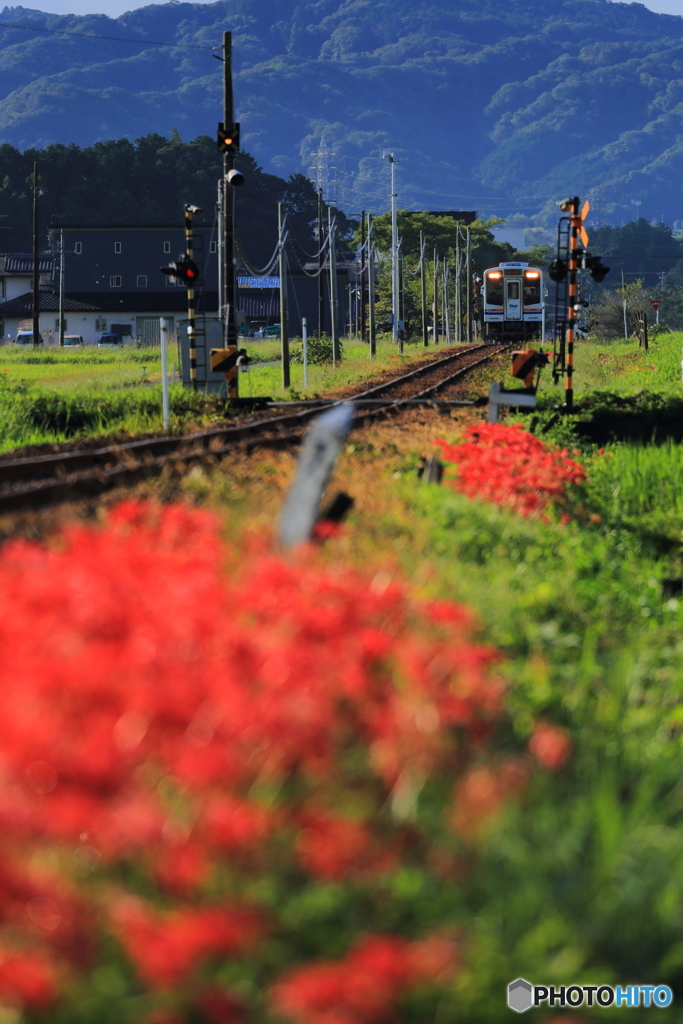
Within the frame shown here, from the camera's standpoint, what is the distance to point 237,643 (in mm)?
3605

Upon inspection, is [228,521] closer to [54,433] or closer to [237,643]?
[237,643]

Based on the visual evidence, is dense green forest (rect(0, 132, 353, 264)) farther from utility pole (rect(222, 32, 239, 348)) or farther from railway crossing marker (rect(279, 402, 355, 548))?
railway crossing marker (rect(279, 402, 355, 548))

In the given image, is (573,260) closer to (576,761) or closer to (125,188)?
(576,761)

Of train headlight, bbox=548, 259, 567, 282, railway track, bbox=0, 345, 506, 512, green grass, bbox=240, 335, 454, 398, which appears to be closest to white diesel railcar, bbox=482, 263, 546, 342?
green grass, bbox=240, 335, 454, 398

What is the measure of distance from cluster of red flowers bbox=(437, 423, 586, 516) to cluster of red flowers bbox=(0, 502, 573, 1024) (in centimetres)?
484

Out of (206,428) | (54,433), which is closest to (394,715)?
(206,428)

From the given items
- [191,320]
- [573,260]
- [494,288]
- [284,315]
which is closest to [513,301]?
[494,288]

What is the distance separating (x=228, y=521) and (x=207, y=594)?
260 cm

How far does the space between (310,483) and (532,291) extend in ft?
142

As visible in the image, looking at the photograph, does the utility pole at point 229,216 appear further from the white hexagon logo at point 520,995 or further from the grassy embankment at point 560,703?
the white hexagon logo at point 520,995

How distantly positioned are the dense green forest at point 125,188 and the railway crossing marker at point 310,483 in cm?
8947

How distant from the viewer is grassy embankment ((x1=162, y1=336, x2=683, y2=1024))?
2982mm

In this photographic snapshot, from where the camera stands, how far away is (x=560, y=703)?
462 cm

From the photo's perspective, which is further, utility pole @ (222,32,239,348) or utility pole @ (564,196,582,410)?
utility pole @ (222,32,239,348)
